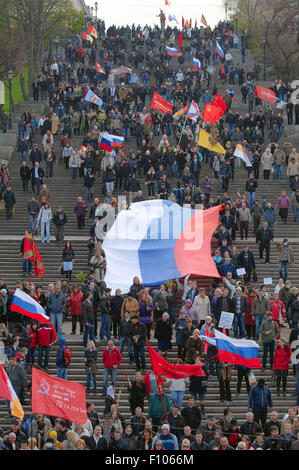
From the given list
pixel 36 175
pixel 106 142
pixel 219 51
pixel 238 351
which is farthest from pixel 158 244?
pixel 219 51

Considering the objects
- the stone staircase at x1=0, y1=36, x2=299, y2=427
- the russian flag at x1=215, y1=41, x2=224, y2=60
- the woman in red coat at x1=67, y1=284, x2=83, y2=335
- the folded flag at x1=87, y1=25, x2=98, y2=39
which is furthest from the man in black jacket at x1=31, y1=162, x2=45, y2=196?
the folded flag at x1=87, y1=25, x2=98, y2=39

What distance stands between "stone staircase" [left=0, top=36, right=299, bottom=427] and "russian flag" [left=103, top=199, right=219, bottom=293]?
1900 millimetres

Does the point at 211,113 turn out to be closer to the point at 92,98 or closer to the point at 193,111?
the point at 193,111

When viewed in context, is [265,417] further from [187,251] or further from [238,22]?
[238,22]

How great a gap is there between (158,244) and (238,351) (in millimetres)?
7294

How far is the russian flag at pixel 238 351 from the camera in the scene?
25.2m

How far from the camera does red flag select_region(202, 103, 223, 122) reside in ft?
144

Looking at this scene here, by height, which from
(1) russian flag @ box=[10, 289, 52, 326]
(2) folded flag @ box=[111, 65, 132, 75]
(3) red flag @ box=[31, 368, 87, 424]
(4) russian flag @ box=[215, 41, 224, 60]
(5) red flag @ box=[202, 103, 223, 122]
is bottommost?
(3) red flag @ box=[31, 368, 87, 424]

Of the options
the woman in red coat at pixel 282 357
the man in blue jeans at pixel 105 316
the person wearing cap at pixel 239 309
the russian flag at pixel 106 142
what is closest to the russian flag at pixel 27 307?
the man in blue jeans at pixel 105 316

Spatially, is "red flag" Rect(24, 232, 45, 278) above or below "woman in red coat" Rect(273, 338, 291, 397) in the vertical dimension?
above

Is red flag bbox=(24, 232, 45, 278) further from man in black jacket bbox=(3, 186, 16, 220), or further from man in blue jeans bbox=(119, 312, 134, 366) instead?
man in blue jeans bbox=(119, 312, 134, 366)

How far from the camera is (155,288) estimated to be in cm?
3275

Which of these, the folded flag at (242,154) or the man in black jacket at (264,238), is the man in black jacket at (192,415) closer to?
the man in black jacket at (264,238)
